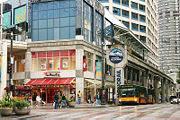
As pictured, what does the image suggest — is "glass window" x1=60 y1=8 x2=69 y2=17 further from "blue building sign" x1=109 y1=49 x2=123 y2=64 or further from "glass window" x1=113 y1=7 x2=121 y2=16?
"glass window" x1=113 y1=7 x2=121 y2=16

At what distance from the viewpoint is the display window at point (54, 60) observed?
45.8 meters

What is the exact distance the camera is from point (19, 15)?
50.3 meters

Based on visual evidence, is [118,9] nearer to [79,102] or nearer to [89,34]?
[89,34]

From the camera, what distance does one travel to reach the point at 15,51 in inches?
1965

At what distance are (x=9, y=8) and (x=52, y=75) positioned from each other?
16.1 metres

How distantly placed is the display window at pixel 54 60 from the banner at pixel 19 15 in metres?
6.57

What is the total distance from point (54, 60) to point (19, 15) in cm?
1062

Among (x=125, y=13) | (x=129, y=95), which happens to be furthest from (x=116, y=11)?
(x=129, y=95)

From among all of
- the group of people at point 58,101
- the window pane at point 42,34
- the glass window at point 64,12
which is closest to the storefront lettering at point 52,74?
the window pane at point 42,34

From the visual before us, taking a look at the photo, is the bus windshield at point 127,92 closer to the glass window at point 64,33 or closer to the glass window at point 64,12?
the glass window at point 64,33

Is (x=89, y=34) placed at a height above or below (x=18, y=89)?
above

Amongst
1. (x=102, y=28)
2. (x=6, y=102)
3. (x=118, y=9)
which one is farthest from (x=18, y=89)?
(x=118, y=9)

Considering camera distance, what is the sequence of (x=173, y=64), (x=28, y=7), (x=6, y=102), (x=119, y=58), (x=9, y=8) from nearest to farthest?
(x=6, y=102) < (x=119, y=58) < (x=28, y=7) < (x=9, y=8) < (x=173, y=64)

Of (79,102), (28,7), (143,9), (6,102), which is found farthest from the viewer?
(143,9)
